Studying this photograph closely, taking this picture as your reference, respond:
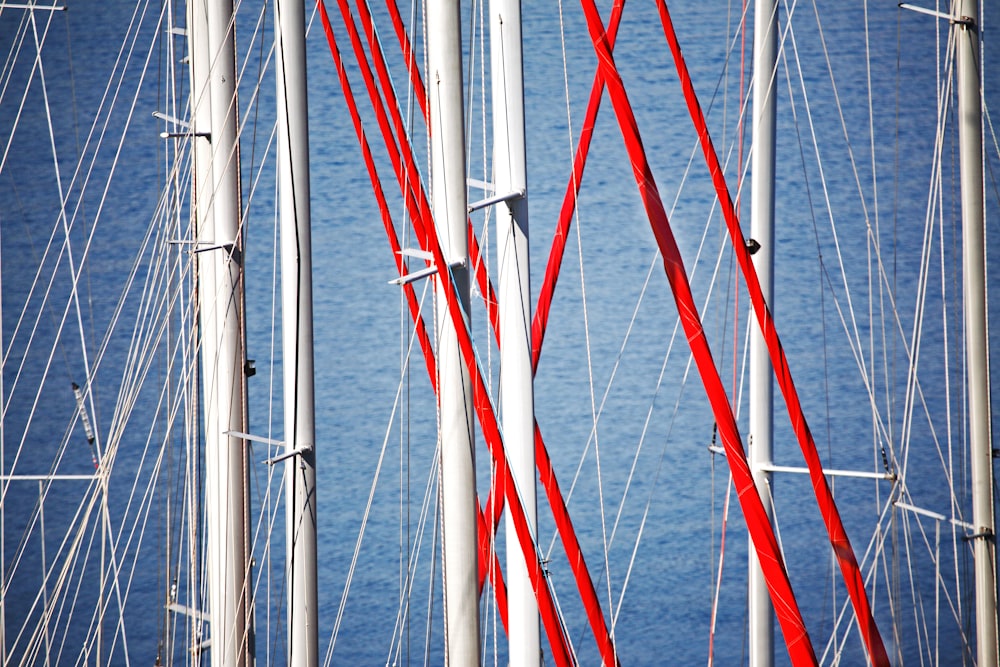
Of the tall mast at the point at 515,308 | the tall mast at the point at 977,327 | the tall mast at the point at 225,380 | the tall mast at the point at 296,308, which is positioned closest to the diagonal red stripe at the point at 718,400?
the tall mast at the point at 515,308

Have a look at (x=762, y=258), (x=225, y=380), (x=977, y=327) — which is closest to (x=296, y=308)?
(x=225, y=380)

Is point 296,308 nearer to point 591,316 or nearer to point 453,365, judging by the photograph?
point 453,365

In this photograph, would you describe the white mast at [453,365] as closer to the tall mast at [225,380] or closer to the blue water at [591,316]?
the tall mast at [225,380]

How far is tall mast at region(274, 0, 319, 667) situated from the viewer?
2.84m

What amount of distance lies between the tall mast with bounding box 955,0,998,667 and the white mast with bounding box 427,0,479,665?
2.14 meters

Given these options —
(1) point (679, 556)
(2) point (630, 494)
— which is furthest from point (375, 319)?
(1) point (679, 556)

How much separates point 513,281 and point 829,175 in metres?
4.60

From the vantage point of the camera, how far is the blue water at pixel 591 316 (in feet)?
20.7

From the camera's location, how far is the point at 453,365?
8.37 feet

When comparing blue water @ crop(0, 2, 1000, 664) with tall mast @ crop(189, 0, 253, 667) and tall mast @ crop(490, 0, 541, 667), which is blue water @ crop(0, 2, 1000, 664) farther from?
tall mast @ crop(490, 0, 541, 667)

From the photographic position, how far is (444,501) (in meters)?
2.47

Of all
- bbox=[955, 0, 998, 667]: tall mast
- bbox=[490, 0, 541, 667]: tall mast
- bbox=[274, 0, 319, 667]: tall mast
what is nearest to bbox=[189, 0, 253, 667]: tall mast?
bbox=[274, 0, 319, 667]: tall mast

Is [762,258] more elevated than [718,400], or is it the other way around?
[762,258]

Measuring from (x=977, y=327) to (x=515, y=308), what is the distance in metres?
2.02
